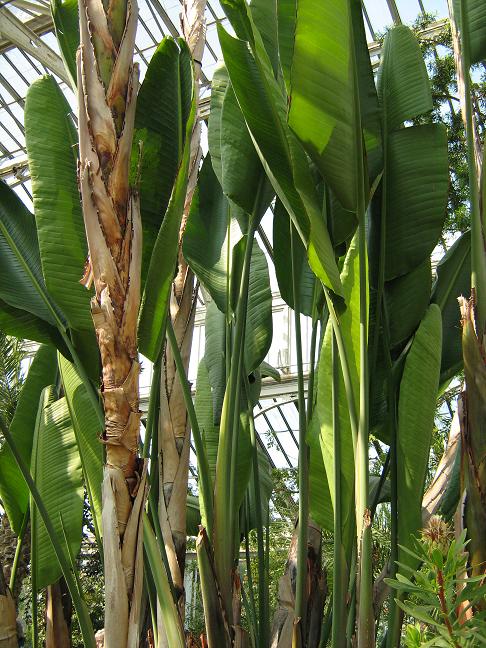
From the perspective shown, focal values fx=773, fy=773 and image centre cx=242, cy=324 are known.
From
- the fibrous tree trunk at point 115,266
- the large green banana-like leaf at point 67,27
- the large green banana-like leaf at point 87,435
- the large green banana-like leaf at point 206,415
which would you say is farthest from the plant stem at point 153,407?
the large green banana-like leaf at point 67,27

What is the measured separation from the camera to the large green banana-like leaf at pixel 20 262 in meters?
1.95

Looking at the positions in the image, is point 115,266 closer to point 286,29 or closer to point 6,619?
point 286,29

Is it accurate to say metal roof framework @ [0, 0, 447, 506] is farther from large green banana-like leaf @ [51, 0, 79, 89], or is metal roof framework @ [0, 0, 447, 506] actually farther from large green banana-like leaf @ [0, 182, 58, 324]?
large green banana-like leaf @ [51, 0, 79, 89]

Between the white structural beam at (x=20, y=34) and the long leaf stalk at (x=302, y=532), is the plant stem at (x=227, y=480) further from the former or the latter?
the white structural beam at (x=20, y=34)

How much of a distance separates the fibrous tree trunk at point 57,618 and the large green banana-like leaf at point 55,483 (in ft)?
0.51

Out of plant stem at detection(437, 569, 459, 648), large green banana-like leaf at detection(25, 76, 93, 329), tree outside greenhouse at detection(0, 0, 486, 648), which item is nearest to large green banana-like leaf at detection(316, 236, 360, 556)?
tree outside greenhouse at detection(0, 0, 486, 648)

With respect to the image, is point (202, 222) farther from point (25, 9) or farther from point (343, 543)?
point (25, 9)

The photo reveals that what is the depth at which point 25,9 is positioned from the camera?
29.2 ft

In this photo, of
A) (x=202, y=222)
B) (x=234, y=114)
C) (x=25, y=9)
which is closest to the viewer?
(x=234, y=114)

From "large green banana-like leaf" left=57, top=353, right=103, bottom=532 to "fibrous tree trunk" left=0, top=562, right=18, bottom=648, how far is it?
0.29m

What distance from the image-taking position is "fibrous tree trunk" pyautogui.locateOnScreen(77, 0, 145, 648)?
4.58ft

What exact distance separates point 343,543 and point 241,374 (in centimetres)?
47

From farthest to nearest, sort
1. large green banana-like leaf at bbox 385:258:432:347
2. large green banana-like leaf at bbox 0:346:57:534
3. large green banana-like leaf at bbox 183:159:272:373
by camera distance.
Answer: large green banana-like leaf at bbox 0:346:57:534 < large green banana-like leaf at bbox 183:159:272:373 < large green banana-like leaf at bbox 385:258:432:347

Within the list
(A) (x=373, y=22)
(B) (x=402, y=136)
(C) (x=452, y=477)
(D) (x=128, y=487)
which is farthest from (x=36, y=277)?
(A) (x=373, y=22)
